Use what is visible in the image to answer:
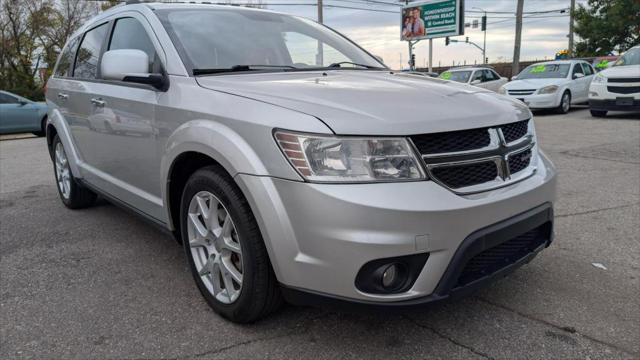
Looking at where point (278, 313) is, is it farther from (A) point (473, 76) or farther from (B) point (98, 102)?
(A) point (473, 76)

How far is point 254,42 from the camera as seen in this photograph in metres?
3.36

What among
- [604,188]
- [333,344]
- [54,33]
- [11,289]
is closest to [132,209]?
[11,289]

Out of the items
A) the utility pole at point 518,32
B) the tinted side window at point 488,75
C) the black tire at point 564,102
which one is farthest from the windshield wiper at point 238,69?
the utility pole at point 518,32

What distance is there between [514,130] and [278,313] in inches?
60.7

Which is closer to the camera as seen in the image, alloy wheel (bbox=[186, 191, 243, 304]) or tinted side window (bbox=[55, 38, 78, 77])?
alloy wheel (bbox=[186, 191, 243, 304])

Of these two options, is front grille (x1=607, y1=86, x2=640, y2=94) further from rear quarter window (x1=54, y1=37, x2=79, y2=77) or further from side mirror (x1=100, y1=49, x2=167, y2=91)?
side mirror (x1=100, y1=49, x2=167, y2=91)

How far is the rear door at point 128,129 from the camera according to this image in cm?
308

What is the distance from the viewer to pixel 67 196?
4.99 meters

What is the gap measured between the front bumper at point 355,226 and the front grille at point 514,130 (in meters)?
0.41

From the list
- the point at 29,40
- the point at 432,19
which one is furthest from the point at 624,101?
the point at 29,40

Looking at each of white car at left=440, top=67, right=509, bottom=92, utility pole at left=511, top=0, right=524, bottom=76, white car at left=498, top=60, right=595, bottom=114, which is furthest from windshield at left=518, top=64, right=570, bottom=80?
utility pole at left=511, top=0, right=524, bottom=76

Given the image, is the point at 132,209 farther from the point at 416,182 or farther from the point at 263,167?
the point at 416,182

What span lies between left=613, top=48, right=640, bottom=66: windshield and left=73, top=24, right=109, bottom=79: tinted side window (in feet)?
40.1

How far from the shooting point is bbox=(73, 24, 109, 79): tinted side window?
4062mm
